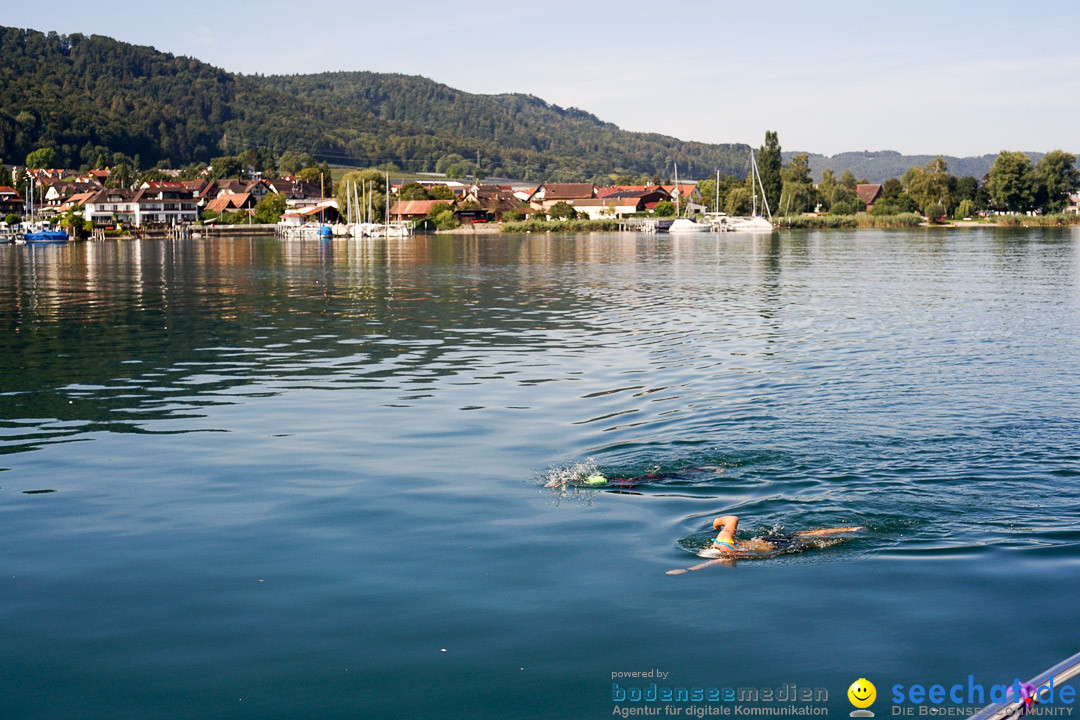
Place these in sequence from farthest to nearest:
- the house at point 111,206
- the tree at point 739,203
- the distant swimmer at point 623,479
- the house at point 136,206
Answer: the house at point 136,206 < the house at point 111,206 < the tree at point 739,203 < the distant swimmer at point 623,479

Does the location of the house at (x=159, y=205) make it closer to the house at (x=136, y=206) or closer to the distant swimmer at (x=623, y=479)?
the house at (x=136, y=206)

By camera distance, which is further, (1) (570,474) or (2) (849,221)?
(2) (849,221)

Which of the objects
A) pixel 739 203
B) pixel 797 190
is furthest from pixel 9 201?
pixel 797 190

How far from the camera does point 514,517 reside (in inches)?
542

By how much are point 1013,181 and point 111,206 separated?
171426 mm

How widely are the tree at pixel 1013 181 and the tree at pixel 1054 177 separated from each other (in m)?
2.30

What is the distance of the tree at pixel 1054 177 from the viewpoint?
183000 millimetres

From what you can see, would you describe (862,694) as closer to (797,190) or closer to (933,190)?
(797,190)

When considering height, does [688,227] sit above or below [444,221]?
below

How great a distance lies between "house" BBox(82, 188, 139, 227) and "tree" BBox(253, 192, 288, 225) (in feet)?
78.6

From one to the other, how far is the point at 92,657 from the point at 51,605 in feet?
5.40

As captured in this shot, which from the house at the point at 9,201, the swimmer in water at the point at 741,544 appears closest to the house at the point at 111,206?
the house at the point at 9,201

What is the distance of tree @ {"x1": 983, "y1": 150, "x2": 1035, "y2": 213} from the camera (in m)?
180

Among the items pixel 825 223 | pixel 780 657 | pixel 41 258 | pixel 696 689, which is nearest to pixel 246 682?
pixel 696 689
